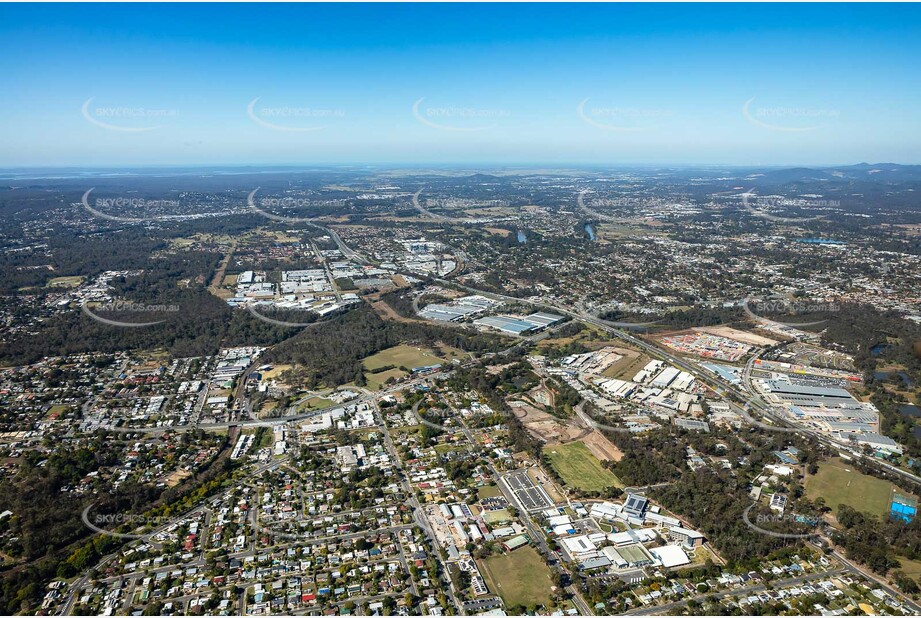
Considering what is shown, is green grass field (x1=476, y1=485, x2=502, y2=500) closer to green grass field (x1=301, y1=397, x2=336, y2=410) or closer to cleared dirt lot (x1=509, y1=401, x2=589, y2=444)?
cleared dirt lot (x1=509, y1=401, x2=589, y2=444)

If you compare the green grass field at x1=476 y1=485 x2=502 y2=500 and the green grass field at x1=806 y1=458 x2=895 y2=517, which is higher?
the green grass field at x1=476 y1=485 x2=502 y2=500

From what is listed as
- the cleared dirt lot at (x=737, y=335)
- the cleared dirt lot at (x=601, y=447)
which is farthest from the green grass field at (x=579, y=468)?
the cleared dirt lot at (x=737, y=335)

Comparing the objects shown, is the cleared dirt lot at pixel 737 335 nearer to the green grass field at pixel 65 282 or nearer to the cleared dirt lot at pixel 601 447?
the cleared dirt lot at pixel 601 447

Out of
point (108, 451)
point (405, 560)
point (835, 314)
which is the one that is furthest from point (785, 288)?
point (108, 451)

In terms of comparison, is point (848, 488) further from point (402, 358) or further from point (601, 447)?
point (402, 358)

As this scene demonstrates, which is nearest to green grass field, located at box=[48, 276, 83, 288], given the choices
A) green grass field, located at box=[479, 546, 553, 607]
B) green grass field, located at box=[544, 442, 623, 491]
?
green grass field, located at box=[544, 442, 623, 491]

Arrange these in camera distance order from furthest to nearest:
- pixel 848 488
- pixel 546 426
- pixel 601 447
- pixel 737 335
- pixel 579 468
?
pixel 737 335, pixel 546 426, pixel 601 447, pixel 579 468, pixel 848 488

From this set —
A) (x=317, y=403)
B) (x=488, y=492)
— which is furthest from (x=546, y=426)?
(x=317, y=403)
